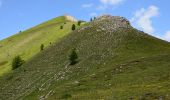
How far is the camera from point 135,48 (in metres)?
80.5

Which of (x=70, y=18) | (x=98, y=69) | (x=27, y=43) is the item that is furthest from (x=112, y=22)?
(x=70, y=18)

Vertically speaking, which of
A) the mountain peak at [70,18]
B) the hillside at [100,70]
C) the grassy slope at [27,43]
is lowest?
the hillside at [100,70]

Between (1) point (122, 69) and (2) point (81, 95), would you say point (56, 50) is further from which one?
(2) point (81, 95)

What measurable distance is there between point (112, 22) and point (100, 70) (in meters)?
35.8

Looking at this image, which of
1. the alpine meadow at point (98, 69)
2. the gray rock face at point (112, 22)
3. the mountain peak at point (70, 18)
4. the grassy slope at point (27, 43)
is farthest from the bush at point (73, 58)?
the mountain peak at point (70, 18)

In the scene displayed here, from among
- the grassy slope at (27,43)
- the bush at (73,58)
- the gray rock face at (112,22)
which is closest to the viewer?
the bush at (73,58)

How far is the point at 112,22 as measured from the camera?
102 metres

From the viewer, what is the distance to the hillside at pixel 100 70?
54.2 metres

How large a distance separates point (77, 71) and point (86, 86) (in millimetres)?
13089

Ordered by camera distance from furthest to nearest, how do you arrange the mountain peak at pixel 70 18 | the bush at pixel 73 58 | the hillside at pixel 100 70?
the mountain peak at pixel 70 18 → the bush at pixel 73 58 → the hillside at pixel 100 70

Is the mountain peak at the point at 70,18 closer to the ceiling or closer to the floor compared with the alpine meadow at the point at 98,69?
closer to the ceiling

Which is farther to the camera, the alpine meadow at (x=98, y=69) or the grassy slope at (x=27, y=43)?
the grassy slope at (x=27, y=43)

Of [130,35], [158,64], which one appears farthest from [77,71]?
[130,35]

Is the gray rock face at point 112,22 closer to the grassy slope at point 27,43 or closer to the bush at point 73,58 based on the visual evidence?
the grassy slope at point 27,43
